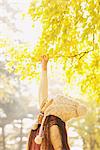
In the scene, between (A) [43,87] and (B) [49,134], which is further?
(A) [43,87]

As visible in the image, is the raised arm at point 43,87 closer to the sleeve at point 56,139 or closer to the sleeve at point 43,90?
the sleeve at point 43,90

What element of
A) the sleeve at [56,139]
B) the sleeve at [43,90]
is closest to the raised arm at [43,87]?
the sleeve at [43,90]

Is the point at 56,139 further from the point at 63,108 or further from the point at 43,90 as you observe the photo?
the point at 43,90

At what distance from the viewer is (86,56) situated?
10.2 feet

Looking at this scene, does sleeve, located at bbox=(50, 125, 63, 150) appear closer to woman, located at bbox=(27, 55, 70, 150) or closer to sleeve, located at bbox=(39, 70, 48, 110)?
woman, located at bbox=(27, 55, 70, 150)

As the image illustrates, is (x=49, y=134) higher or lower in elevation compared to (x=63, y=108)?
lower

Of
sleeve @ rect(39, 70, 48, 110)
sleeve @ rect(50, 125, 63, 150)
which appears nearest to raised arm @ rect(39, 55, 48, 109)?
sleeve @ rect(39, 70, 48, 110)

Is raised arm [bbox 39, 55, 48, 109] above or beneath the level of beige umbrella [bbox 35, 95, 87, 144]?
above

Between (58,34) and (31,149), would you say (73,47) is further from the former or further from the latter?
(31,149)

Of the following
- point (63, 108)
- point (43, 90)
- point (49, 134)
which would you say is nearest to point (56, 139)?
point (49, 134)

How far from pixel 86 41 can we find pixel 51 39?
25 centimetres

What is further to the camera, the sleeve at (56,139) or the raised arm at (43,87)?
the raised arm at (43,87)

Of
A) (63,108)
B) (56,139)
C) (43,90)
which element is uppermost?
(43,90)

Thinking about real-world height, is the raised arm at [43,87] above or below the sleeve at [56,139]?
above
